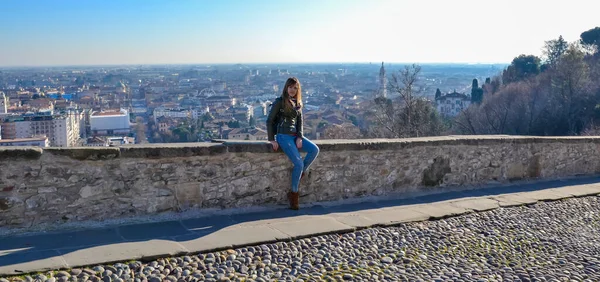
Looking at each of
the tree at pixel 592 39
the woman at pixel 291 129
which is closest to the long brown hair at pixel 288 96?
the woman at pixel 291 129

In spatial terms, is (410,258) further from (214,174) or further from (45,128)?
(45,128)

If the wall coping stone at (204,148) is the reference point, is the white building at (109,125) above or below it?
below

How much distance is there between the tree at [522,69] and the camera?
4903 centimetres

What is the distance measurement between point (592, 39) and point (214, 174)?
2068 inches

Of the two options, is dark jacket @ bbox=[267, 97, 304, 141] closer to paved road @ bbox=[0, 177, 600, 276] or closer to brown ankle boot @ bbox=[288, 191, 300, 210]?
brown ankle boot @ bbox=[288, 191, 300, 210]

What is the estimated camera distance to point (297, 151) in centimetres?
528

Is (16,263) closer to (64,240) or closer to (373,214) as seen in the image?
(64,240)

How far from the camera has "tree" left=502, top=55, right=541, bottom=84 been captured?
49031mm

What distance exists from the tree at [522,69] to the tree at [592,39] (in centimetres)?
427

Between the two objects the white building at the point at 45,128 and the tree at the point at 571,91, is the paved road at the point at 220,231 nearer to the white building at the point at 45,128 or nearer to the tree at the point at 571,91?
the white building at the point at 45,128

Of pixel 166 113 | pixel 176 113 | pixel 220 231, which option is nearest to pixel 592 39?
pixel 176 113

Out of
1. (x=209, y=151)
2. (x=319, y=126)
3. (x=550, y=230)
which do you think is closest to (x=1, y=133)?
(x=319, y=126)

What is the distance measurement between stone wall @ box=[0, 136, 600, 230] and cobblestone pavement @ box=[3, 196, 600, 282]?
3.60 feet

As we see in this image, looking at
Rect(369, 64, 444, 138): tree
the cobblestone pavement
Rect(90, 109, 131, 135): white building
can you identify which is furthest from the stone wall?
Rect(90, 109, 131, 135): white building
